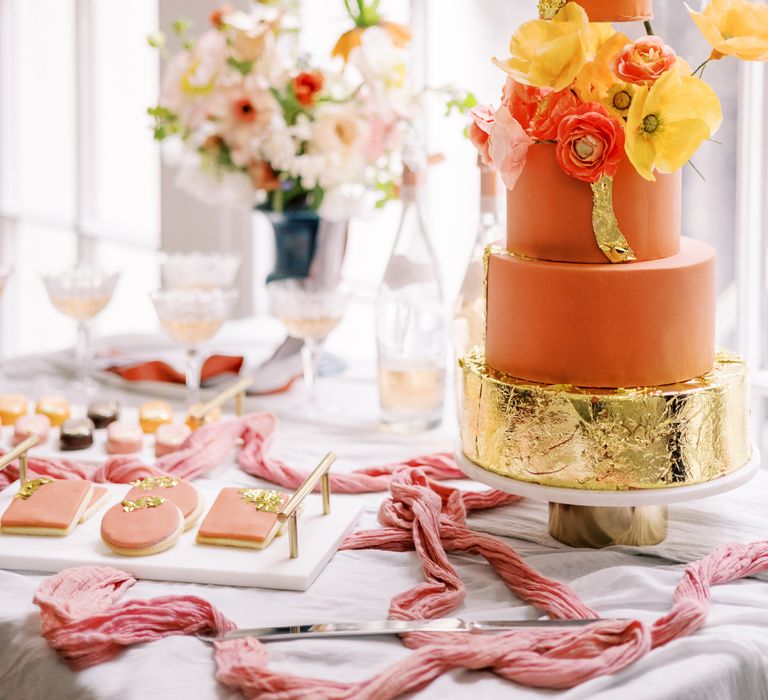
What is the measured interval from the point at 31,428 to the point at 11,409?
0.11 metres

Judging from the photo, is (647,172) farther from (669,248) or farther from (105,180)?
(105,180)

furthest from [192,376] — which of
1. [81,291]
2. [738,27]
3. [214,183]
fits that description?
[738,27]

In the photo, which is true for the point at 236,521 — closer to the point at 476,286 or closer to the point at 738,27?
the point at 476,286

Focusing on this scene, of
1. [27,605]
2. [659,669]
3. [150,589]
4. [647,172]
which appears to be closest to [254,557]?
[150,589]

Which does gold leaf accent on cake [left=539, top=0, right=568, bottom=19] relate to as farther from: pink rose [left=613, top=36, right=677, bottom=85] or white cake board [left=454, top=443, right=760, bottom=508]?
white cake board [left=454, top=443, right=760, bottom=508]

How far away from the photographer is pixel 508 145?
1092 millimetres

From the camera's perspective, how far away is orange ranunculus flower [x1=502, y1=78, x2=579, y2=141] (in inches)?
41.8

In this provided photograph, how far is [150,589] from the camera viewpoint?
1067mm

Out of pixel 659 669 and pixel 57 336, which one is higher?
pixel 659 669

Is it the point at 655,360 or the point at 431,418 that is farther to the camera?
the point at 431,418

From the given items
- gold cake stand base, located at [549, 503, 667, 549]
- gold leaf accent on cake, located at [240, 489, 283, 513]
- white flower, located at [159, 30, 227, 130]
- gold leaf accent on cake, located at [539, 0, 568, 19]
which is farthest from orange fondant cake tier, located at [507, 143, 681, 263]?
white flower, located at [159, 30, 227, 130]

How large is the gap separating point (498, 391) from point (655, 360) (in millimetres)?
145

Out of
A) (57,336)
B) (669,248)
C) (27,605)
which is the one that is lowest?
(57,336)

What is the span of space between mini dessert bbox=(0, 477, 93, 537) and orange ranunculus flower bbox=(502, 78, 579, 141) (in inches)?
22.3
